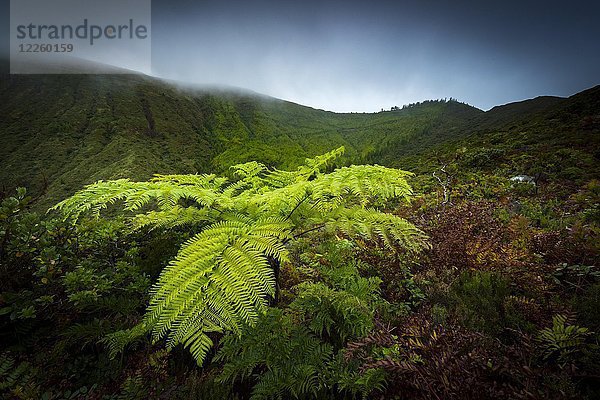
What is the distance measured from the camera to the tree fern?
1464 millimetres

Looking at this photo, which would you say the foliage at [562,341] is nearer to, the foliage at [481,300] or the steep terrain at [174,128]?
the foliage at [481,300]

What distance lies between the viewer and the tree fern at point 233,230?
1.46 m

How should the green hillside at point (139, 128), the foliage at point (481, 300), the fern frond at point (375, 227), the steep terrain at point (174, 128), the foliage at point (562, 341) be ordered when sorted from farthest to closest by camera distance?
the green hillside at point (139, 128) → the steep terrain at point (174, 128) → the foliage at point (481, 300) → the fern frond at point (375, 227) → the foliage at point (562, 341)

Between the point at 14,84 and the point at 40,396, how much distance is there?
136m

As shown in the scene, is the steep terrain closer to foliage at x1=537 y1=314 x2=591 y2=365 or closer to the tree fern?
foliage at x1=537 y1=314 x2=591 y2=365

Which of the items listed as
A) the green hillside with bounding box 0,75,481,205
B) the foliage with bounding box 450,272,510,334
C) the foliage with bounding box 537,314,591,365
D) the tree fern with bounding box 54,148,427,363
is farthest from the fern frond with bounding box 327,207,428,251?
the green hillside with bounding box 0,75,481,205

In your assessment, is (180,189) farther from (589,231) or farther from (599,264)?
(589,231)

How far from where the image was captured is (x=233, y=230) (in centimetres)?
195

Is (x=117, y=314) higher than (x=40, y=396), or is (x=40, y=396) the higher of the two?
(x=117, y=314)

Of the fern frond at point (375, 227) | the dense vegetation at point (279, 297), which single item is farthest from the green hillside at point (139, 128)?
the fern frond at point (375, 227)

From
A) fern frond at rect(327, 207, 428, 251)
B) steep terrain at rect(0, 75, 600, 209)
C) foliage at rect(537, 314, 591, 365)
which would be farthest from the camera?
steep terrain at rect(0, 75, 600, 209)

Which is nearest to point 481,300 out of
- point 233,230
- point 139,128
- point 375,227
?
point 375,227

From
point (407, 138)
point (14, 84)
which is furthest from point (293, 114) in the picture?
point (14, 84)

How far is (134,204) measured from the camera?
203cm
